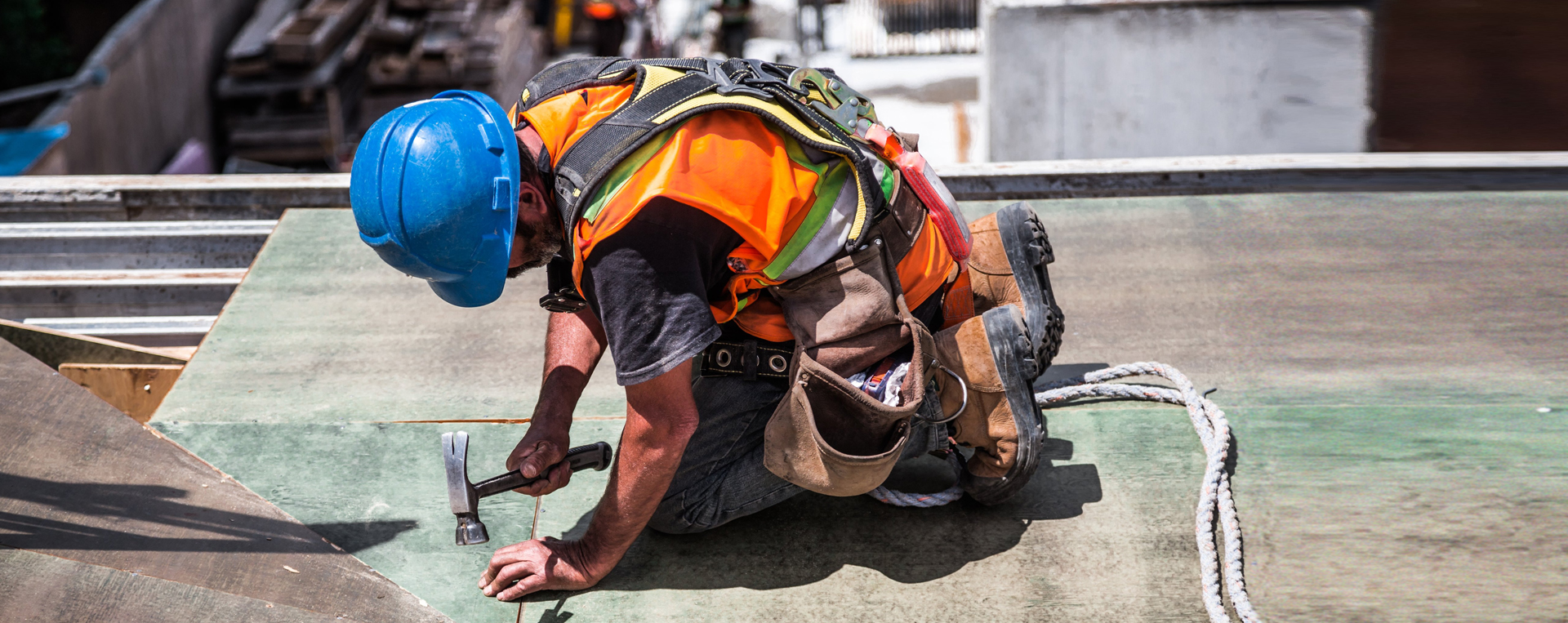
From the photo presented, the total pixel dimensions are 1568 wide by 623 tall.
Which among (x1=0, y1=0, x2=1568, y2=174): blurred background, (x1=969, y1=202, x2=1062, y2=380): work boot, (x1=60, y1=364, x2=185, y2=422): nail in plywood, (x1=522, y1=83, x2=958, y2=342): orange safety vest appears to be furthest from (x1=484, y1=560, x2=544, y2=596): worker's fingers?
(x1=0, y1=0, x2=1568, y2=174): blurred background

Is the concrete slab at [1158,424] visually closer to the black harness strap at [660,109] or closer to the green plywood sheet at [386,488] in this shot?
the green plywood sheet at [386,488]

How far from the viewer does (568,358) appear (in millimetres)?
2594

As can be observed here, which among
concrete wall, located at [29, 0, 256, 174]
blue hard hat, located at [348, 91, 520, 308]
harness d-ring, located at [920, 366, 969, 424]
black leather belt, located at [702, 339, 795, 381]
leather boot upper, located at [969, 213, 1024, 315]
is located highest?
blue hard hat, located at [348, 91, 520, 308]

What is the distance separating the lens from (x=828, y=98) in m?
2.28

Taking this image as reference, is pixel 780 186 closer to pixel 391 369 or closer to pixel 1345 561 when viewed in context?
pixel 1345 561

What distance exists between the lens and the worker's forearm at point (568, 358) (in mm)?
2547

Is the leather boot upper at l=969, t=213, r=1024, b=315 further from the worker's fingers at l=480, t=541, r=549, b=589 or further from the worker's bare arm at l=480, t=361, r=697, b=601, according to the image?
the worker's fingers at l=480, t=541, r=549, b=589

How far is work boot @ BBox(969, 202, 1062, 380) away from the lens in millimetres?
2609

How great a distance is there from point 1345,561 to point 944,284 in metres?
1.08

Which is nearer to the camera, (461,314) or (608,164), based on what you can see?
(608,164)

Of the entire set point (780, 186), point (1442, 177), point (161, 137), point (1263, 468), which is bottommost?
point (161, 137)

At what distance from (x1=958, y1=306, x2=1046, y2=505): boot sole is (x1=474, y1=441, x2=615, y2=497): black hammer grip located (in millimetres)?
891

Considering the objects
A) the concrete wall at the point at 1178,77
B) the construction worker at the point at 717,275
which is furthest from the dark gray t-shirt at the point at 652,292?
the concrete wall at the point at 1178,77

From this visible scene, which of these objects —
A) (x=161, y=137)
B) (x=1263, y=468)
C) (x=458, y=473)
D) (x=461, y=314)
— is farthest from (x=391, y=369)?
(x=161, y=137)
